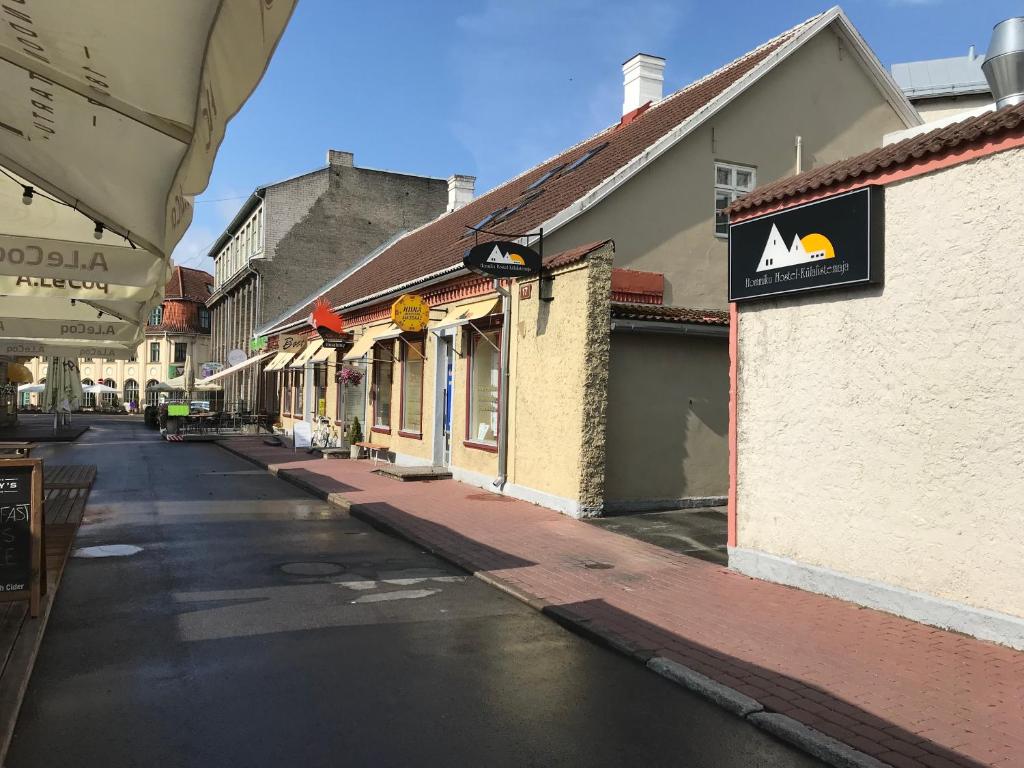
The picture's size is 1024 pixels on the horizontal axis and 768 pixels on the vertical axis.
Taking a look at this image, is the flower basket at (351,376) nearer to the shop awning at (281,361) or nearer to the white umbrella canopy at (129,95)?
the shop awning at (281,361)

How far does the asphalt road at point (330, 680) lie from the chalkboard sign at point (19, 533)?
45 centimetres

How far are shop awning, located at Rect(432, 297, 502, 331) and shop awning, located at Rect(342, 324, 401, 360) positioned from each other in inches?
100

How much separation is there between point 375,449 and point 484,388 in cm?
611

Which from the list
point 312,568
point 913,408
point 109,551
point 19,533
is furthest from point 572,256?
point 19,533

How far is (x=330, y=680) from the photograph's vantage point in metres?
4.96

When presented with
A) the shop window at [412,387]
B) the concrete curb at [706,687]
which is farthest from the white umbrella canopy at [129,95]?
the shop window at [412,387]

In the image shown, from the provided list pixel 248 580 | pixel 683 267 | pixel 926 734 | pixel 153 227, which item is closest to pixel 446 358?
pixel 683 267

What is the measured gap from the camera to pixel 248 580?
7.54m

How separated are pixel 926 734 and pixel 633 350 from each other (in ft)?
25.6

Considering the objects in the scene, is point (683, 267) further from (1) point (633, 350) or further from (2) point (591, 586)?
(2) point (591, 586)

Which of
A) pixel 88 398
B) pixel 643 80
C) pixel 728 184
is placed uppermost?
pixel 643 80

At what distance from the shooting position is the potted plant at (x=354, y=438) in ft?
66.0

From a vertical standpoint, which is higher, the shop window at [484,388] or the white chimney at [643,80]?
the white chimney at [643,80]

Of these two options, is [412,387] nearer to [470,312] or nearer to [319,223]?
[470,312]
